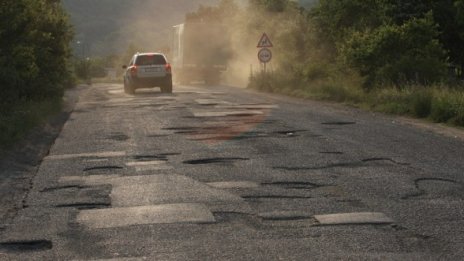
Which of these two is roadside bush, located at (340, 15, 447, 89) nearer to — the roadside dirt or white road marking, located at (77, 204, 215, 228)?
the roadside dirt

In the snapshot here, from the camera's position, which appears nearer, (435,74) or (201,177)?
(201,177)

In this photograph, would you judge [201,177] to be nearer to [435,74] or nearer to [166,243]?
[166,243]

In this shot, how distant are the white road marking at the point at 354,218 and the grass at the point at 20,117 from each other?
24.3ft

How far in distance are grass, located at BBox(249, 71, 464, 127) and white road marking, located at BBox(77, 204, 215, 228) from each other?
10414 millimetres

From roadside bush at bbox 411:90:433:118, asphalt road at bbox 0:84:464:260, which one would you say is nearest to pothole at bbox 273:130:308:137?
asphalt road at bbox 0:84:464:260

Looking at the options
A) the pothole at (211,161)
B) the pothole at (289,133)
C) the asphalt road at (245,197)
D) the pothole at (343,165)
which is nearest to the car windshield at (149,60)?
the asphalt road at (245,197)

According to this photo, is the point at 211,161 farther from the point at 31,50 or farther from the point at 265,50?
the point at 265,50

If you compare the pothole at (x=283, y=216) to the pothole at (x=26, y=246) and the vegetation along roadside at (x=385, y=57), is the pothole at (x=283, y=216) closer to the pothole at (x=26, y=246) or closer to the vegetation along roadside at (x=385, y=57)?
the pothole at (x=26, y=246)

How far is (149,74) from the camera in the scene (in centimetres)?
3105

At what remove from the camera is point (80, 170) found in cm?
992

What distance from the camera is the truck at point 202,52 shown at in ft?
148

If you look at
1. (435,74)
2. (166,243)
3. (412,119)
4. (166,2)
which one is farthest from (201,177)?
(166,2)

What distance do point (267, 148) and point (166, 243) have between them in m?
5.91

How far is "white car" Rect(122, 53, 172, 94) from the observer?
30875mm
